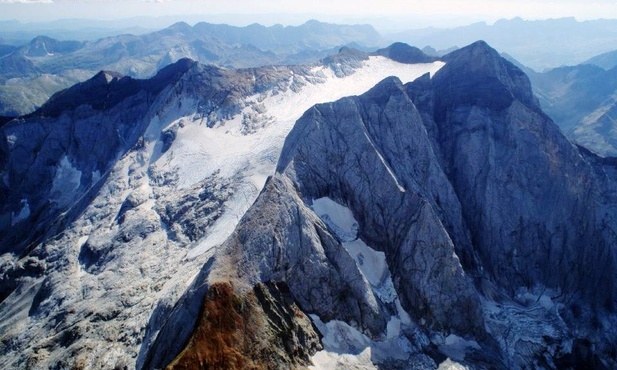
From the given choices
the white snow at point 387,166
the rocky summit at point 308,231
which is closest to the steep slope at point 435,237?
the rocky summit at point 308,231

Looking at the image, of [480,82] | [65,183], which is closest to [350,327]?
[480,82]

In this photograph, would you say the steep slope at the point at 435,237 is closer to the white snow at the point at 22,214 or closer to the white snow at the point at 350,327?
the white snow at the point at 350,327

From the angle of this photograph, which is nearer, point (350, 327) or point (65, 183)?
point (350, 327)

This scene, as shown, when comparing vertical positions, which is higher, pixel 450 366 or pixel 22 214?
pixel 22 214

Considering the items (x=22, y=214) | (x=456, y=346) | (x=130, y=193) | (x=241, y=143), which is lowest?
(x=456, y=346)

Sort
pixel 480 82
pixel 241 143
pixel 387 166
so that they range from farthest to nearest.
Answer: pixel 480 82 < pixel 241 143 < pixel 387 166

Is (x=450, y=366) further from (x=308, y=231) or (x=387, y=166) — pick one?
(x=387, y=166)

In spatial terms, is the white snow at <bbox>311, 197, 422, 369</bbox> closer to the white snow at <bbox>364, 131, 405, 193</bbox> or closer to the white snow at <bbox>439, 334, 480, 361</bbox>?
the white snow at <bbox>439, 334, 480, 361</bbox>
